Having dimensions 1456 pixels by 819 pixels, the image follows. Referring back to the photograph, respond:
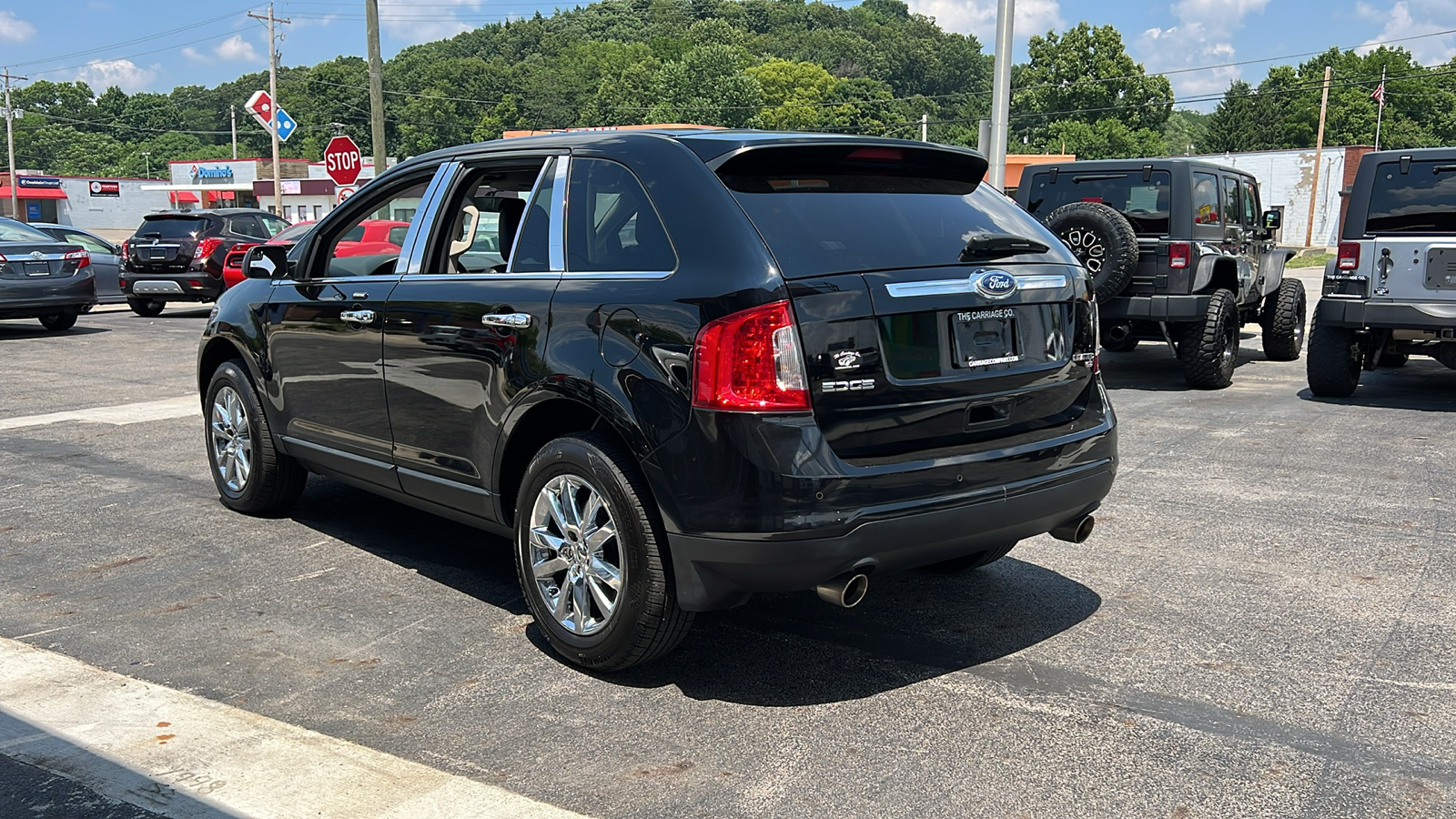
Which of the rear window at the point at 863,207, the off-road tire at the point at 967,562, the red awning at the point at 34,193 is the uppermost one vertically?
the red awning at the point at 34,193

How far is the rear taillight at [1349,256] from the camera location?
959cm

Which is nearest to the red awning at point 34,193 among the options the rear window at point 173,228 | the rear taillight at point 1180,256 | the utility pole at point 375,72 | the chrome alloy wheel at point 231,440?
the utility pole at point 375,72

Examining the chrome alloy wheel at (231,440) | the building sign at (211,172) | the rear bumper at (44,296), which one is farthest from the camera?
the building sign at (211,172)

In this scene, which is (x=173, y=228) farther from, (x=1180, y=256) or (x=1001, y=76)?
(x=1180, y=256)

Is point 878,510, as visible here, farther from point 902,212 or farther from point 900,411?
point 902,212

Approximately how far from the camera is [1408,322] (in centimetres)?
927

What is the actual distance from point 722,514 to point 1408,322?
776cm

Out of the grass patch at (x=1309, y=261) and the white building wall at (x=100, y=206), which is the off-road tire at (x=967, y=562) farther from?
the white building wall at (x=100, y=206)

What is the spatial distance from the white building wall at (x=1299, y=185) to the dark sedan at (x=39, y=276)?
183 ft

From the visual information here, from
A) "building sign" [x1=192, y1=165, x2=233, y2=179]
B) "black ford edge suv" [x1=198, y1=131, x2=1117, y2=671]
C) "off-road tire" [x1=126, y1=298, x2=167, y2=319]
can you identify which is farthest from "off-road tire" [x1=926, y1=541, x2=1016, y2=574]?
"building sign" [x1=192, y1=165, x2=233, y2=179]

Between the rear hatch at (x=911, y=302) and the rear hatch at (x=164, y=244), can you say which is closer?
the rear hatch at (x=911, y=302)

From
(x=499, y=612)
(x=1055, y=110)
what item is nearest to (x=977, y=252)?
(x=499, y=612)

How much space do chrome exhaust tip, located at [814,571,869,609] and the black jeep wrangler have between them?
7178 mm

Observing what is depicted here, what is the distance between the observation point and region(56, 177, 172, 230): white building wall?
301ft
